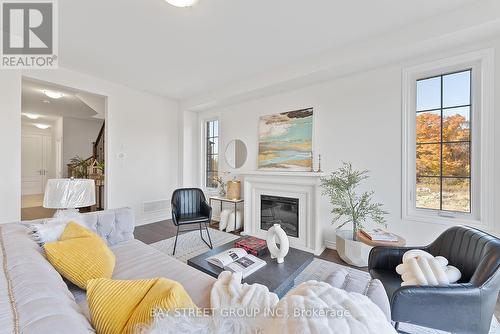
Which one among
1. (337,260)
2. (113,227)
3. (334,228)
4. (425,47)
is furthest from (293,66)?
(113,227)

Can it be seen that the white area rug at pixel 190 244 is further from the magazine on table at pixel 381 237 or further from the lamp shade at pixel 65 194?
the magazine on table at pixel 381 237

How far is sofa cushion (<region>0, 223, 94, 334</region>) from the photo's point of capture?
55cm

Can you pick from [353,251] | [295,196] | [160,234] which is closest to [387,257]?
[353,251]

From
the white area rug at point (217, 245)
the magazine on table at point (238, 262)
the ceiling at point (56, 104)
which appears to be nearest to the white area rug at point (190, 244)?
the white area rug at point (217, 245)

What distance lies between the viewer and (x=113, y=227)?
6.22 feet

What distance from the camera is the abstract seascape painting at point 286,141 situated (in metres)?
3.21

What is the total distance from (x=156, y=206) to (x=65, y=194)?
2.54 m

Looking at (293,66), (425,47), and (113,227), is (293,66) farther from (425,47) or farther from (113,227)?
(113,227)

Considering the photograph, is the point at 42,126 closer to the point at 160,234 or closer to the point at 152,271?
the point at 160,234

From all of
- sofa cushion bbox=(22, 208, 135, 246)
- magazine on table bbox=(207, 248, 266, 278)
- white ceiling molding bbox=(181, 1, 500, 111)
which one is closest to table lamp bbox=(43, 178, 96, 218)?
sofa cushion bbox=(22, 208, 135, 246)

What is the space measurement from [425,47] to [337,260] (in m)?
2.55

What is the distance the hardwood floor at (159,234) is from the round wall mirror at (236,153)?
1621 mm

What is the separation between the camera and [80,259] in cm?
121

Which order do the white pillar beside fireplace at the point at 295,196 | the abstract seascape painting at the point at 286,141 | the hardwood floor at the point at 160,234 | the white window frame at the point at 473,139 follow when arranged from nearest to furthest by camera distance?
the white window frame at the point at 473,139 → the hardwood floor at the point at 160,234 → the white pillar beside fireplace at the point at 295,196 → the abstract seascape painting at the point at 286,141
